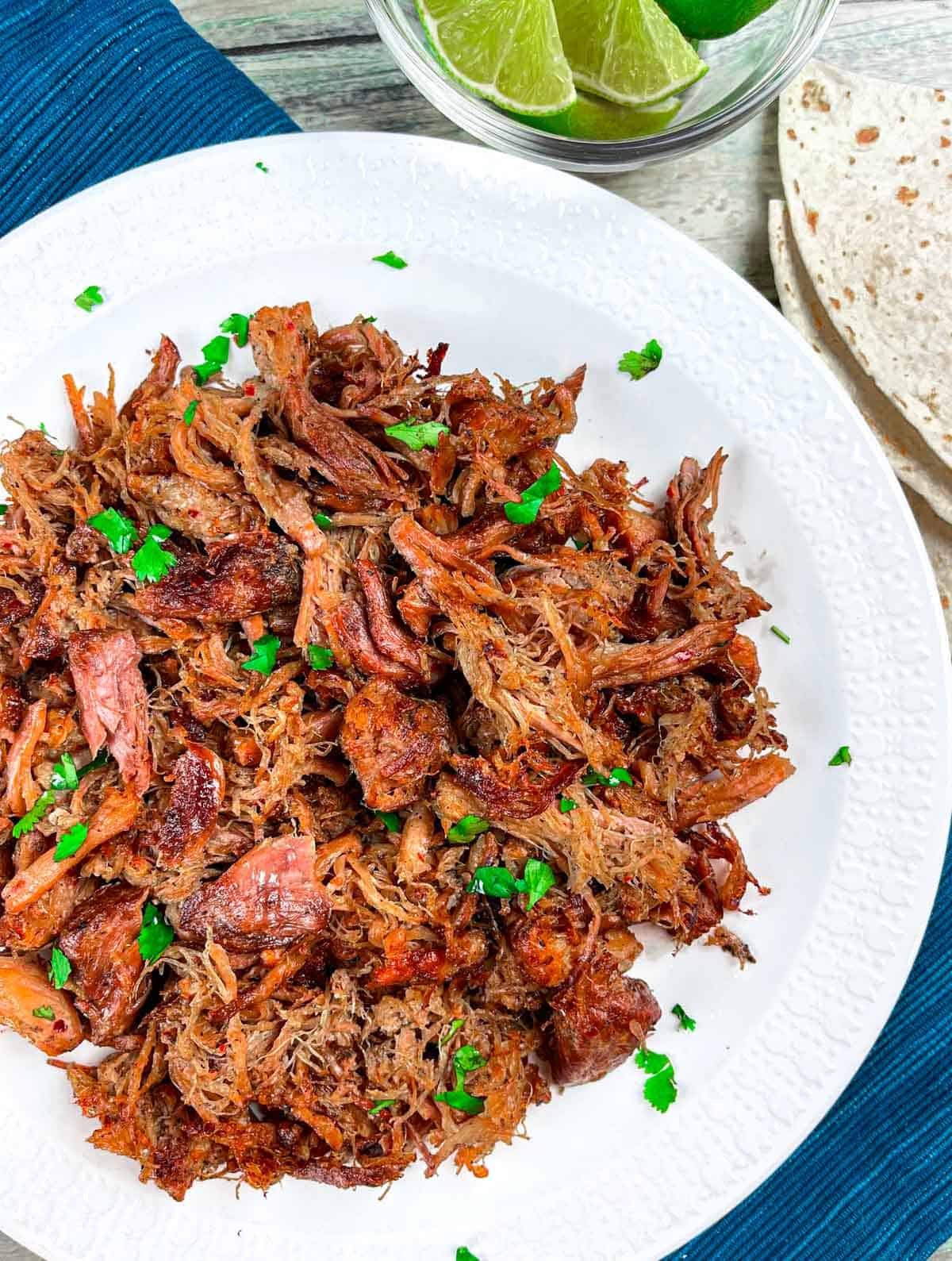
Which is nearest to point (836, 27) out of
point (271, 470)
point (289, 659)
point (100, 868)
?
point (271, 470)

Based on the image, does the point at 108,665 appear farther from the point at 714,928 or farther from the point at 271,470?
the point at 714,928

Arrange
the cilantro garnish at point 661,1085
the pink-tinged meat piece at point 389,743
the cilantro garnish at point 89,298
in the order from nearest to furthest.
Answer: the pink-tinged meat piece at point 389,743 → the cilantro garnish at point 89,298 → the cilantro garnish at point 661,1085

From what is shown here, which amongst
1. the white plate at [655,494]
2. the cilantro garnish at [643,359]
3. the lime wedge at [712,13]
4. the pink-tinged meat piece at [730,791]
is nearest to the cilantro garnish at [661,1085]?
the white plate at [655,494]

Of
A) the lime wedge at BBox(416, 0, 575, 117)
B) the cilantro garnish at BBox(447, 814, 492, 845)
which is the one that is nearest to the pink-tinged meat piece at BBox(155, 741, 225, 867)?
the cilantro garnish at BBox(447, 814, 492, 845)

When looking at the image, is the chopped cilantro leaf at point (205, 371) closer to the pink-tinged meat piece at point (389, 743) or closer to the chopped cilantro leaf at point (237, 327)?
A: the chopped cilantro leaf at point (237, 327)

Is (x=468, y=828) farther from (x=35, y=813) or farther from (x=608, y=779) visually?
(x=35, y=813)

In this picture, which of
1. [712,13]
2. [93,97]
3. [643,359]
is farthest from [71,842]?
[712,13]
